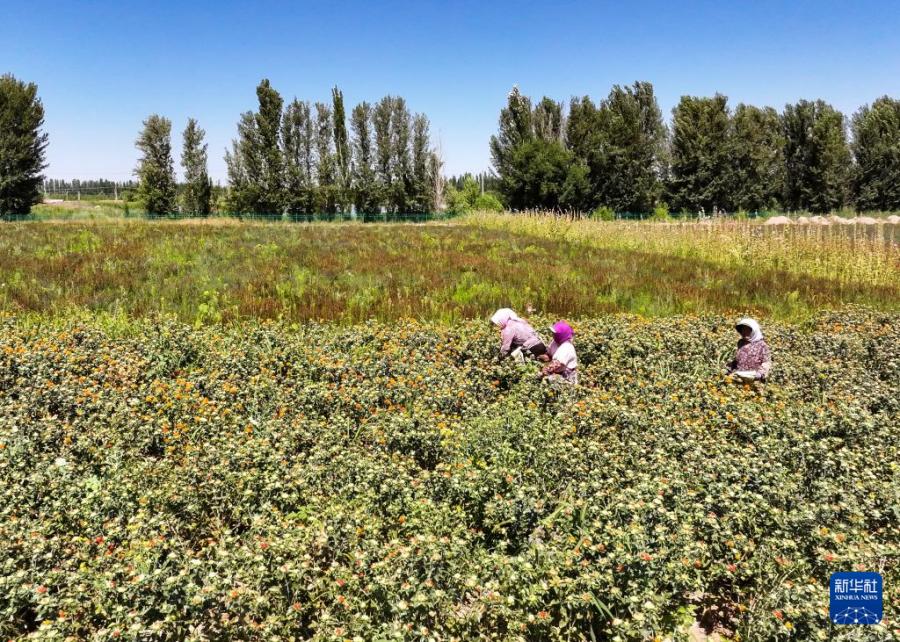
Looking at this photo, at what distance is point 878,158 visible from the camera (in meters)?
53.1

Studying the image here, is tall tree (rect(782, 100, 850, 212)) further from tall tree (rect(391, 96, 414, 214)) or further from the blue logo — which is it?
the blue logo

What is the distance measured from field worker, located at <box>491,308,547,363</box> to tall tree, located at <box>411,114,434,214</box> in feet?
155

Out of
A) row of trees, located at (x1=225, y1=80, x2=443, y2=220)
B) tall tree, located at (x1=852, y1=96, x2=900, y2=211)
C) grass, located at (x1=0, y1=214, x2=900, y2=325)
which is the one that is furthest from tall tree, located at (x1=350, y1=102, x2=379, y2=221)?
tall tree, located at (x1=852, y1=96, x2=900, y2=211)

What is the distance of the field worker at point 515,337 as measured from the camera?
829 cm

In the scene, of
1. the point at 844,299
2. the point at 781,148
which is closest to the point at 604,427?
the point at 844,299

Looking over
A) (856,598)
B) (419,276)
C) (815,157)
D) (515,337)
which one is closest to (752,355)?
(515,337)

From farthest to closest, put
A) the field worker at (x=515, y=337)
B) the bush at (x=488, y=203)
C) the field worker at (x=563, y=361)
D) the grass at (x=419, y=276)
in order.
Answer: the bush at (x=488, y=203)
the grass at (x=419, y=276)
the field worker at (x=515, y=337)
the field worker at (x=563, y=361)

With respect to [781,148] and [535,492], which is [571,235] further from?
[781,148]

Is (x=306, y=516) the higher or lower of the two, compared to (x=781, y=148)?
lower

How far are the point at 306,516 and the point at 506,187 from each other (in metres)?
49.2

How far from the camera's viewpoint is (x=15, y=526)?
3926 mm

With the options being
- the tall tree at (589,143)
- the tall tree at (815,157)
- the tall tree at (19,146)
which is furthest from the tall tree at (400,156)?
the tall tree at (815,157)

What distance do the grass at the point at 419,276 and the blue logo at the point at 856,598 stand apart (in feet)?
26.6

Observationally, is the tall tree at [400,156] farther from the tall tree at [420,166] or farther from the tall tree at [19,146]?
the tall tree at [19,146]
